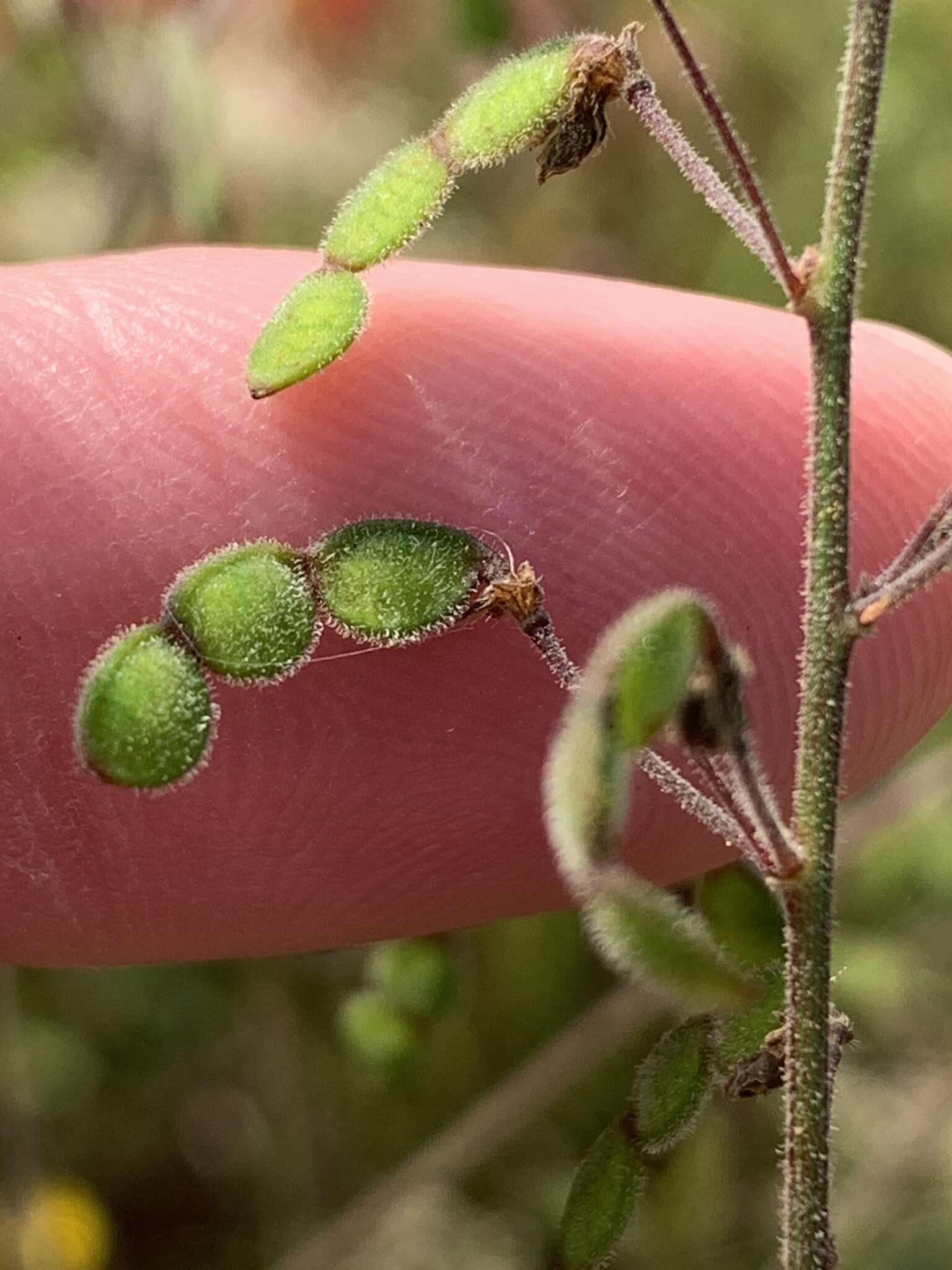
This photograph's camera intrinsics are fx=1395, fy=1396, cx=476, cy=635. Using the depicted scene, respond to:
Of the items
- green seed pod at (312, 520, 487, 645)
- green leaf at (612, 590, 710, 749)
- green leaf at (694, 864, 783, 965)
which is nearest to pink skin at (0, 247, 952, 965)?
green seed pod at (312, 520, 487, 645)

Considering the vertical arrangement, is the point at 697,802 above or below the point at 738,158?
below

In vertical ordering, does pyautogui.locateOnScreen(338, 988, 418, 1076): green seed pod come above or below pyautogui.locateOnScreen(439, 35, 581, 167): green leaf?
below

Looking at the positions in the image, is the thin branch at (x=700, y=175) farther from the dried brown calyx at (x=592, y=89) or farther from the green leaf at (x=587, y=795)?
the green leaf at (x=587, y=795)

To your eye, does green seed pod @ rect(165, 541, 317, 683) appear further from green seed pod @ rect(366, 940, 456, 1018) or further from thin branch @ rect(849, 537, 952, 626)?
green seed pod @ rect(366, 940, 456, 1018)

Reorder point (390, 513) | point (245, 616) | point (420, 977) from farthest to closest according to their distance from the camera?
point (420, 977) < point (390, 513) < point (245, 616)

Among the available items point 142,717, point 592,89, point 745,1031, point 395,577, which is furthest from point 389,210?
point 745,1031

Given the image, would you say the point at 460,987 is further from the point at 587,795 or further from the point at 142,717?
the point at 587,795
